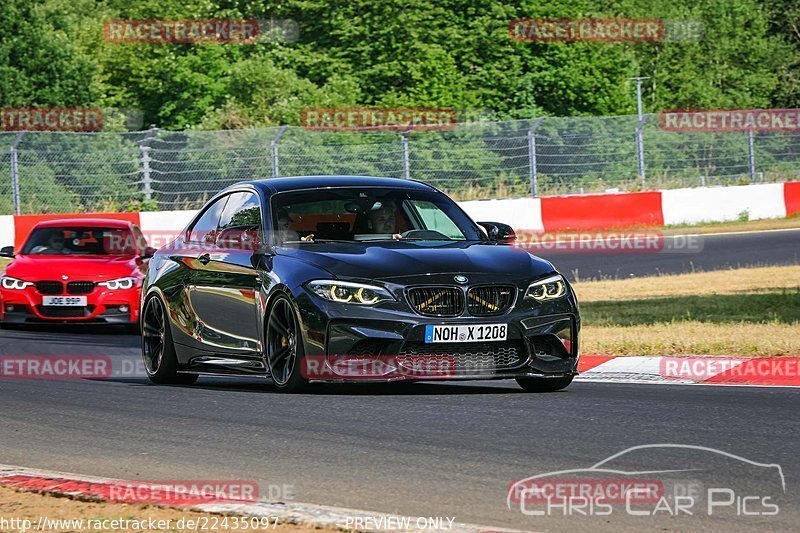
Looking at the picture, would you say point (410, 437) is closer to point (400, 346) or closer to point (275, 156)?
point (400, 346)

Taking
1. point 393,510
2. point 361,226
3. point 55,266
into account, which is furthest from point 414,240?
point 55,266

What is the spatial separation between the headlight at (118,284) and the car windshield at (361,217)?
23.0 feet

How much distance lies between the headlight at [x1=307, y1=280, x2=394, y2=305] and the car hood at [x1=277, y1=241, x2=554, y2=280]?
73 mm

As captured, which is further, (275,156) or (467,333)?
(275,156)

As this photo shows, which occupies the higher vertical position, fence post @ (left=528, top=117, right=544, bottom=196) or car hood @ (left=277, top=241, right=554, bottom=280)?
Result: fence post @ (left=528, top=117, right=544, bottom=196)

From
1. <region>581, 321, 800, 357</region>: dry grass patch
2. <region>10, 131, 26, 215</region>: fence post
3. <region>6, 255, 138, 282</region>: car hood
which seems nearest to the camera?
<region>581, 321, 800, 357</region>: dry grass patch

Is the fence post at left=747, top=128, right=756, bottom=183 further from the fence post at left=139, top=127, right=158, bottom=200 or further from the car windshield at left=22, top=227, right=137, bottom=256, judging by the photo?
the car windshield at left=22, top=227, right=137, bottom=256

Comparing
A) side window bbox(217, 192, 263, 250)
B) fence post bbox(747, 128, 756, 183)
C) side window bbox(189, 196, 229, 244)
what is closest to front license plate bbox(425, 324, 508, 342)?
side window bbox(217, 192, 263, 250)

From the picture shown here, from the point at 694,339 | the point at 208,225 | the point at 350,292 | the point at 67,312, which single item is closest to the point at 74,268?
the point at 67,312

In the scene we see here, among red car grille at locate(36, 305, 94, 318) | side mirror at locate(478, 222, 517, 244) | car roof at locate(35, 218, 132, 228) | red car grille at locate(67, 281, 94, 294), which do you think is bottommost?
red car grille at locate(36, 305, 94, 318)

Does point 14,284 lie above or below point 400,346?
above

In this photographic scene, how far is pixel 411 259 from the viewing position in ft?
32.6

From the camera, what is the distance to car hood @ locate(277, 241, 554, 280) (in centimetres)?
978

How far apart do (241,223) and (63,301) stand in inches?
272
